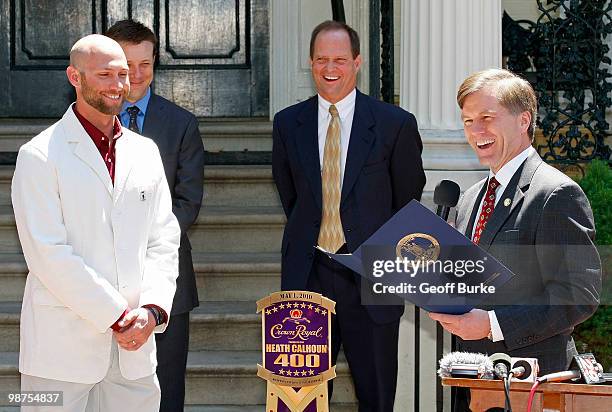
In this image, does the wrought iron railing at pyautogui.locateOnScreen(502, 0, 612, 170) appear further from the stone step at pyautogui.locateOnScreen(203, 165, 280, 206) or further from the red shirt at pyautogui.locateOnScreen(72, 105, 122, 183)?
the red shirt at pyautogui.locateOnScreen(72, 105, 122, 183)

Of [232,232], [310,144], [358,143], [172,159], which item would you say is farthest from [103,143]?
[232,232]

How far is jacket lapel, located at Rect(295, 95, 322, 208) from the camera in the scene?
5.11 meters

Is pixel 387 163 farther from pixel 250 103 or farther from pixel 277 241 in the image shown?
pixel 250 103

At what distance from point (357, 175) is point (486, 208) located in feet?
4.43

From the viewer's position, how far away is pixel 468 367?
A: 323cm

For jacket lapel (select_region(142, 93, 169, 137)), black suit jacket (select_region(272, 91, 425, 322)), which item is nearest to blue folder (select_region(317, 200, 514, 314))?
black suit jacket (select_region(272, 91, 425, 322))

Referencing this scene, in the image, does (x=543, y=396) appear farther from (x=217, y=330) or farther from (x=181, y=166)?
(x=217, y=330)

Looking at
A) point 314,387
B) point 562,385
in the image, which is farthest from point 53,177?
point 562,385

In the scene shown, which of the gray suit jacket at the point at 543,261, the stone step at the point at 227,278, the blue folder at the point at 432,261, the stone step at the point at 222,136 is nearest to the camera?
the blue folder at the point at 432,261

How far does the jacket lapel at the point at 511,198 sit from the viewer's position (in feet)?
12.0

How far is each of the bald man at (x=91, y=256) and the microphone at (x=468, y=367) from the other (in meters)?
1.27

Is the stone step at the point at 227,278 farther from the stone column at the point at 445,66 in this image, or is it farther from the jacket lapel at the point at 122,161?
the jacket lapel at the point at 122,161

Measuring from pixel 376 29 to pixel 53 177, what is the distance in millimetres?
3185

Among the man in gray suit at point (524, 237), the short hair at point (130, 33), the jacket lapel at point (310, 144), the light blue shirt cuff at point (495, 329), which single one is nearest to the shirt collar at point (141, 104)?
the short hair at point (130, 33)
